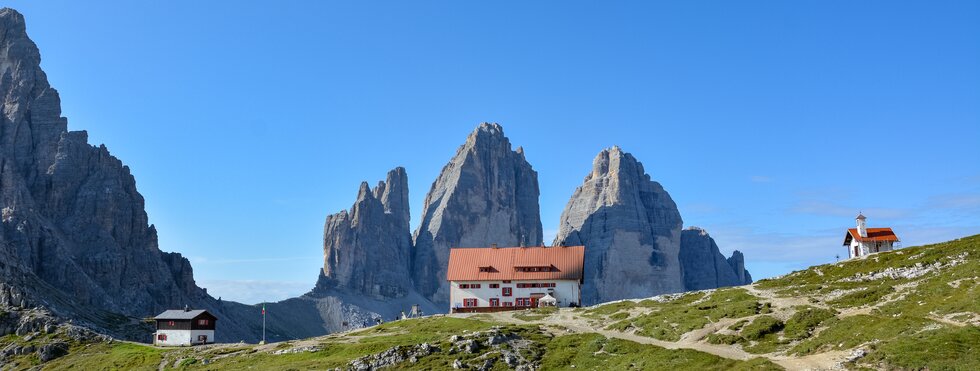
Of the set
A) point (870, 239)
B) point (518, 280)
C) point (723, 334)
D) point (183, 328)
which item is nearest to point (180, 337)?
point (183, 328)

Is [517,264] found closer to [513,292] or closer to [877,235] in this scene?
[513,292]

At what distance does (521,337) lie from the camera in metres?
73.3

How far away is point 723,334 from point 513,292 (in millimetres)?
47572

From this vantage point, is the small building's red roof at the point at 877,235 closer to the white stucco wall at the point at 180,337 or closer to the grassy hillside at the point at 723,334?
the grassy hillside at the point at 723,334

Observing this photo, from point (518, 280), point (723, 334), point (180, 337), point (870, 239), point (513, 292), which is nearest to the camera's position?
point (723, 334)

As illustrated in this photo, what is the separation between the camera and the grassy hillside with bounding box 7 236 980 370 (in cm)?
5238

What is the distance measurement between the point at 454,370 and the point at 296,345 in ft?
88.7

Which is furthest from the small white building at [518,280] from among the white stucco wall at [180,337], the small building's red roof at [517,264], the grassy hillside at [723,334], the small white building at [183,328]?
the white stucco wall at [180,337]

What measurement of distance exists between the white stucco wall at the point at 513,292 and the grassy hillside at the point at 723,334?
12.6 m

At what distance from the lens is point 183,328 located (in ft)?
350

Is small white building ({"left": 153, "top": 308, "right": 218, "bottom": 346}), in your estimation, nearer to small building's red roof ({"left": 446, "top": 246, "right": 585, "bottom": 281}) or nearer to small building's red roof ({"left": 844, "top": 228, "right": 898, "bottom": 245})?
small building's red roof ({"left": 446, "top": 246, "right": 585, "bottom": 281})

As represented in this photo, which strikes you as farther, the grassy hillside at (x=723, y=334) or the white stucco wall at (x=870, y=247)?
the white stucco wall at (x=870, y=247)

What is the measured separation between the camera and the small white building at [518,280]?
108500 millimetres

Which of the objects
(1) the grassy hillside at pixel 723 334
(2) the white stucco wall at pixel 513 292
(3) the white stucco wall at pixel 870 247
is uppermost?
(3) the white stucco wall at pixel 870 247
